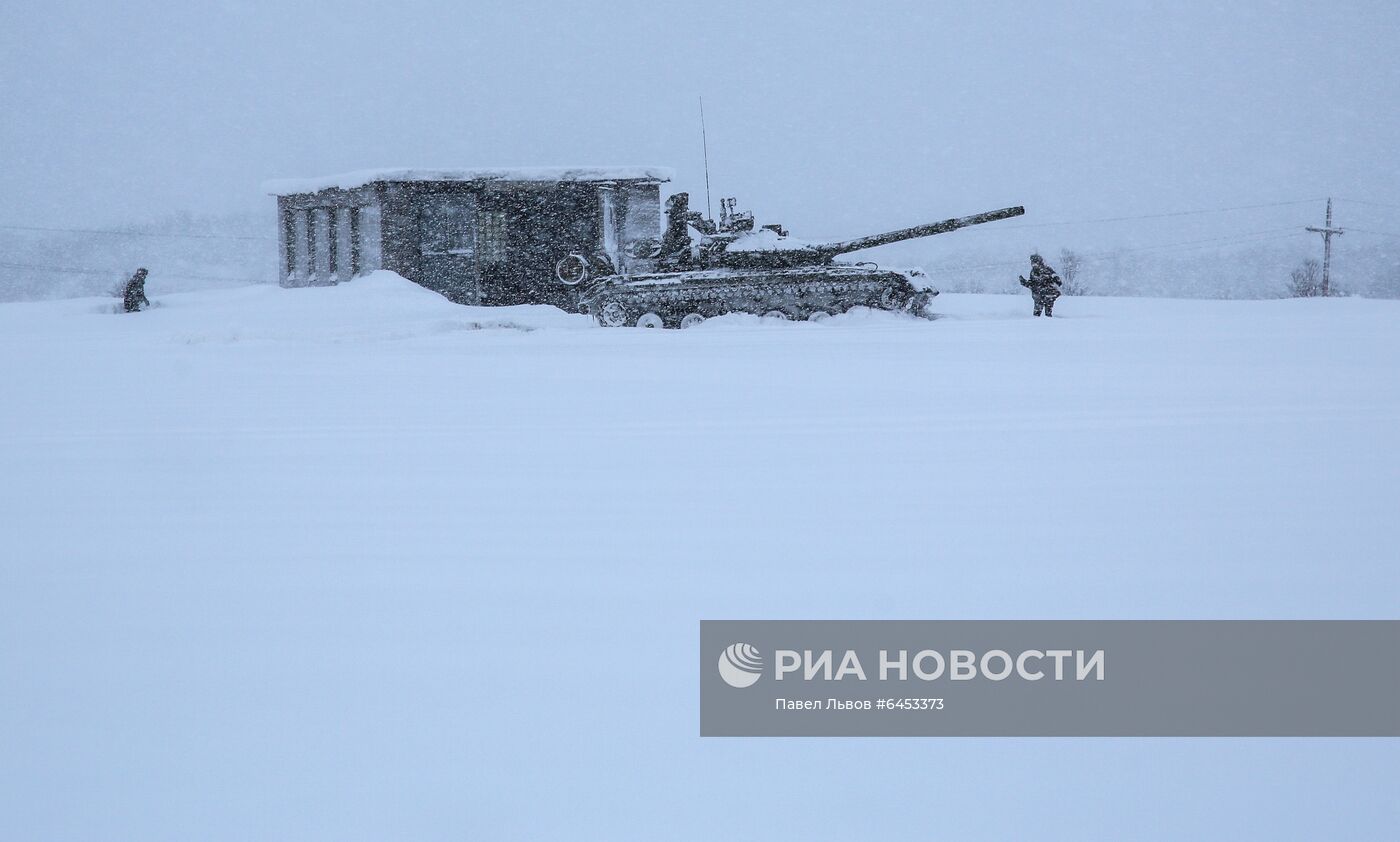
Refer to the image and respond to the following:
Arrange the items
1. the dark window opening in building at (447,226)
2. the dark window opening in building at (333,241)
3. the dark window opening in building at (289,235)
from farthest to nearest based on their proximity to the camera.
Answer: the dark window opening in building at (289,235) → the dark window opening in building at (333,241) → the dark window opening in building at (447,226)

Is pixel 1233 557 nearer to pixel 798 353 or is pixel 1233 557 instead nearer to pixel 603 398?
pixel 603 398

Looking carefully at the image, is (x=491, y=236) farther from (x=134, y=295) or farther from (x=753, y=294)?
(x=753, y=294)

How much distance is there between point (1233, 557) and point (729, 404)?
409cm

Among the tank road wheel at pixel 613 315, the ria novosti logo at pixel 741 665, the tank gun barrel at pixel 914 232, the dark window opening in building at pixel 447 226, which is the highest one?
the dark window opening in building at pixel 447 226

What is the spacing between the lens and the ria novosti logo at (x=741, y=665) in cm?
244

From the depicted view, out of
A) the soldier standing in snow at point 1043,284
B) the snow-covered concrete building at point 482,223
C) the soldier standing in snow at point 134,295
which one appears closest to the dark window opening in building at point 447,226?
the snow-covered concrete building at point 482,223

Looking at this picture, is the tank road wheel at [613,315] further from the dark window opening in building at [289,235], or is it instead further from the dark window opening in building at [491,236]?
the dark window opening in building at [289,235]

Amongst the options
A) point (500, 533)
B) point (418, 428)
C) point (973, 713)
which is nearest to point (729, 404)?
point (418, 428)

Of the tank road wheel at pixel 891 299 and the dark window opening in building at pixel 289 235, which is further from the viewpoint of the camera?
the dark window opening in building at pixel 289 235

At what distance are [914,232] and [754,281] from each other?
2874 millimetres

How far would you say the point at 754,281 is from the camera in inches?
647

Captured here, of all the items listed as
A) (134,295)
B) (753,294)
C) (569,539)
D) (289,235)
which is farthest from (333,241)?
(569,539)

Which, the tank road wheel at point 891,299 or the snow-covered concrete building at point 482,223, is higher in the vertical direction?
the snow-covered concrete building at point 482,223

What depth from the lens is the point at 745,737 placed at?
2.28m
